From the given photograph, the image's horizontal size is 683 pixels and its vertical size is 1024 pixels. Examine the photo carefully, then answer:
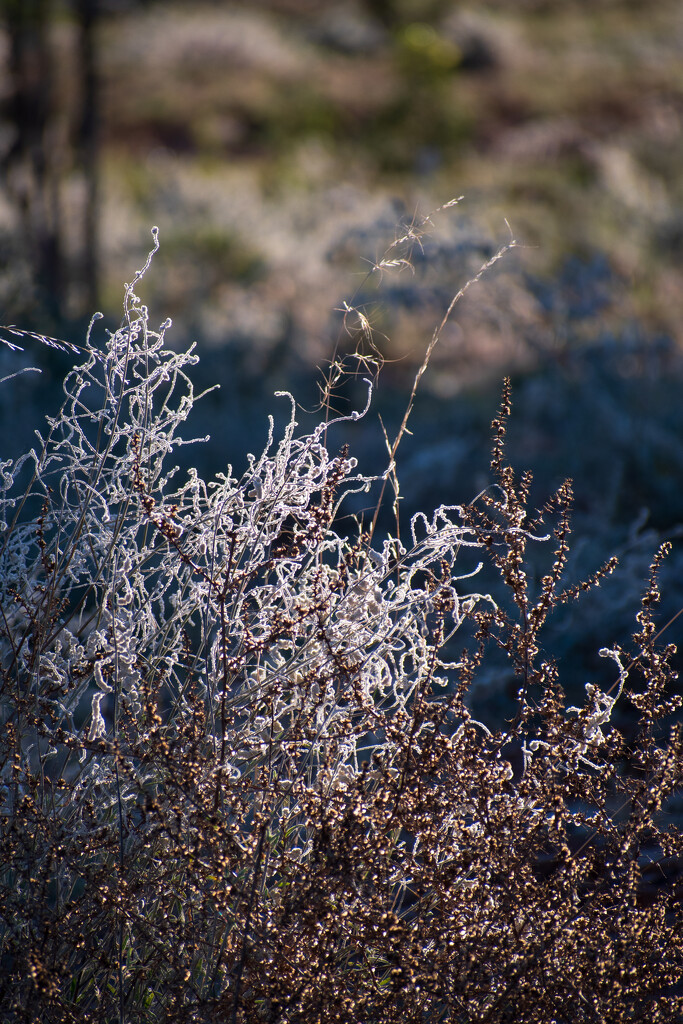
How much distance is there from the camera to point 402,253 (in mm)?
2459

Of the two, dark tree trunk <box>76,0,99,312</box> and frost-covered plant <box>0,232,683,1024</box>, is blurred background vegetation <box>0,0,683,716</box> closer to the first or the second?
dark tree trunk <box>76,0,99,312</box>

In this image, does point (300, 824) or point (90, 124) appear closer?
point (300, 824)

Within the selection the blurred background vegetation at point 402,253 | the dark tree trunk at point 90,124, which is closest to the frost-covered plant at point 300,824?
the blurred background vegetation at point 402,253

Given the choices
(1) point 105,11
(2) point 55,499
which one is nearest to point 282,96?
(1) point 105,11

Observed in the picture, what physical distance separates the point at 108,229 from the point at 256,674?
455 inches

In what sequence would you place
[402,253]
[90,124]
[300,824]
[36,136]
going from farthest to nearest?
[90,124]
[36,136]
[402,253]
[300,824]

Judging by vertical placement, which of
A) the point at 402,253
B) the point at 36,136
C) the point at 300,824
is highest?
the point at 402,253

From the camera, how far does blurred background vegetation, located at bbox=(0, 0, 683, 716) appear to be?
A: 4805 millimetres

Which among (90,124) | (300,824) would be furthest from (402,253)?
(90,124)

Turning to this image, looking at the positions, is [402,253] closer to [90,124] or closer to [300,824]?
[300,824]

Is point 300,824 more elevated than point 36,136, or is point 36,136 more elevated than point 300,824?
point 36,136

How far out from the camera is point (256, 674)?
6.14ft

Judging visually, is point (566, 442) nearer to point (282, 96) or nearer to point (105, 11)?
point (105, 11)

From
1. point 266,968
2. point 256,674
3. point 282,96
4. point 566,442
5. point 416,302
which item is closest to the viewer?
point 266,968
